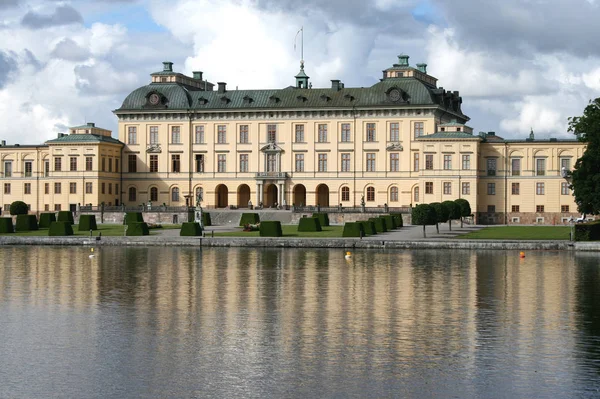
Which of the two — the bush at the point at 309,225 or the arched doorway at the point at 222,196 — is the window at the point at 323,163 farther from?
the bush at the point at 309,225

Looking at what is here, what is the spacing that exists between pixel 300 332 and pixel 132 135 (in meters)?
70.8

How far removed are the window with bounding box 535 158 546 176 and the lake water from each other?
1646 inches

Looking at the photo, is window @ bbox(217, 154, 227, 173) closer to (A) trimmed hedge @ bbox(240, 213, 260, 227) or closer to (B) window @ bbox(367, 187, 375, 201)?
(B) window @ bbox(367, 187, 375, 201)

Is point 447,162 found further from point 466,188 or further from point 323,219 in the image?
point 323,219

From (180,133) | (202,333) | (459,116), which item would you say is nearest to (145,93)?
(180,133)

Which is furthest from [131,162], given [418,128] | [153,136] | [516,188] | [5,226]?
[516,188]

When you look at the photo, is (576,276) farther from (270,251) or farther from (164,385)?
(164,385)

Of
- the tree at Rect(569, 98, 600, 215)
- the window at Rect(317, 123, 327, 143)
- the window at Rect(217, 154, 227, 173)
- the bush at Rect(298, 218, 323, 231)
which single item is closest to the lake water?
the tree at Rect(569, 98, 600, 215)

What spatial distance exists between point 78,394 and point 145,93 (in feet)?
251

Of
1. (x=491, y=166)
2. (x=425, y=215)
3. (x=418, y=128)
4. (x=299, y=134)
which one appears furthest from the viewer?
(x=299, y=134)

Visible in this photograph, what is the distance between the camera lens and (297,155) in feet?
289

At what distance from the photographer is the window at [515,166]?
8031 cm

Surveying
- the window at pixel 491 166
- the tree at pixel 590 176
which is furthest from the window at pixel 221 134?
the tree at pixel 590 176

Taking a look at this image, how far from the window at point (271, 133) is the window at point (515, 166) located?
70.2ft
